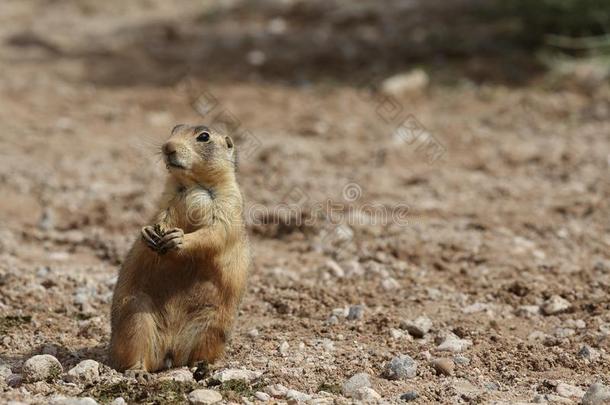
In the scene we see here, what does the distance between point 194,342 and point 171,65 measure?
7.76m

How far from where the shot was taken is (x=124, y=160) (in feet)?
27.3

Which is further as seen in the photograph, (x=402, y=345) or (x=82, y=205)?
(x=82, y=205)

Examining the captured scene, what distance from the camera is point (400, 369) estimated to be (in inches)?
163

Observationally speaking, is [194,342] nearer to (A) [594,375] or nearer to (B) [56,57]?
(A) [594,375]

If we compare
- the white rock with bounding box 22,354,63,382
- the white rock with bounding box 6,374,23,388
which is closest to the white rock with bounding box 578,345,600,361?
the white rock with bounding box 22,354,63,382

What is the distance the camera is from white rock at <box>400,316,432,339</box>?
4719 millimetres

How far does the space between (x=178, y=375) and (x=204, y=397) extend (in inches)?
13.5

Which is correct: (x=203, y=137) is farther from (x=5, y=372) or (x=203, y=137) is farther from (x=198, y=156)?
(x=5, y=372)

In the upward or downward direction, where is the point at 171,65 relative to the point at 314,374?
upward

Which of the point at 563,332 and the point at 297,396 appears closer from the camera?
the point at 297,396

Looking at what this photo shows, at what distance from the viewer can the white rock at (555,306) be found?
5.09 m

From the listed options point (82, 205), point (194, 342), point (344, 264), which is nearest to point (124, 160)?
point (82, 205)

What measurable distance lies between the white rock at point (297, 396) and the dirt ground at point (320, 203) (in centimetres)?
9

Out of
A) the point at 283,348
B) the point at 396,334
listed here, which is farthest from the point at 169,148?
the point at 396,334
